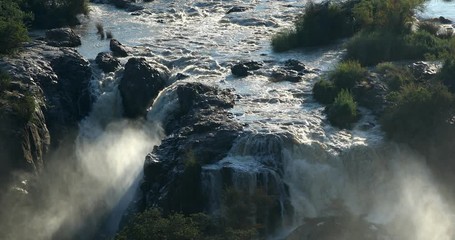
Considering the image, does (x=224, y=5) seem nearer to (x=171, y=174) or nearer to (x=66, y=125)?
(x=66, y=125)

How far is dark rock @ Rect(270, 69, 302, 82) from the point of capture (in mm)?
34469

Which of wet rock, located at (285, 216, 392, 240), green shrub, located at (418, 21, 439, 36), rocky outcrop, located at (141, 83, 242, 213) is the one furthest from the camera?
green shrub, located at (418, 21, 439, 36)

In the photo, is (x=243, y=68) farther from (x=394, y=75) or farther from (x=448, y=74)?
(x=448, y=74)

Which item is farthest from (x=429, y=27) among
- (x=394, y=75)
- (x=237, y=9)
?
(x=237, y=9)

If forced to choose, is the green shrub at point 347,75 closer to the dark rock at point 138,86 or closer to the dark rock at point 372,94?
the dark rock at point 372,94

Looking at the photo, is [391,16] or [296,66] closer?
[296,66]

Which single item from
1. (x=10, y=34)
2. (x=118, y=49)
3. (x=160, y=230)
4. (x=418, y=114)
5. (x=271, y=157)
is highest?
(x=160, y=230)

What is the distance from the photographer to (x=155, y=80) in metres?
34.3

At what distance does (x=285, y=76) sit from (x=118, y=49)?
6943 millimetres

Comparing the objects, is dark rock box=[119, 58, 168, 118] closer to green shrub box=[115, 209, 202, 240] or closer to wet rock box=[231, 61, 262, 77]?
wet rock box=[231, 61, 262, 77]

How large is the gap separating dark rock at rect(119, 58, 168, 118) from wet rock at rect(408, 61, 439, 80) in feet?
29.6

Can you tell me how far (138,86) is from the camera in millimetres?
33625

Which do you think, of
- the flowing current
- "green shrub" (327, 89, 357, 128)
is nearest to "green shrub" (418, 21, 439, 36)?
the flowing current

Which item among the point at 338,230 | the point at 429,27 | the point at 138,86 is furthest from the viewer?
the point at 429,27
